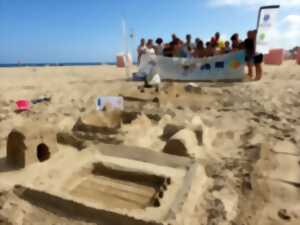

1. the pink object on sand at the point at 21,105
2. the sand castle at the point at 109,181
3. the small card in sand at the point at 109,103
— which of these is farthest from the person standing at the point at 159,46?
the sand castle at the point at 109,181

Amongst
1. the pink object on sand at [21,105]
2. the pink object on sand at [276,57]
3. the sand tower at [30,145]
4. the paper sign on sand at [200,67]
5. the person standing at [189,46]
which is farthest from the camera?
the pink object on sand at [276,57]

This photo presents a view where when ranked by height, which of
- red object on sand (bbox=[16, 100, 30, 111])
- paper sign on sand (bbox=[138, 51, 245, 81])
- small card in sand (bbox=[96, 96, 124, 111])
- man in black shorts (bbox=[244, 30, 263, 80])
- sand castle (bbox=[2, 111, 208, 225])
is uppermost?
man in black shorts (bbox=[244, 30, 263, 80])

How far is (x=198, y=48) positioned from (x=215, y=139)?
5.10m

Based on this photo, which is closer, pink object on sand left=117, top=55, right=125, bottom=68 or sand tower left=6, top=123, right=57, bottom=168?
sand tower left=6, top=123, right=57, bottom=168

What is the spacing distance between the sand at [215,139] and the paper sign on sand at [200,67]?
2.61ft

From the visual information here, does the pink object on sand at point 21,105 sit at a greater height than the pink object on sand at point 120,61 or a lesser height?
lesser

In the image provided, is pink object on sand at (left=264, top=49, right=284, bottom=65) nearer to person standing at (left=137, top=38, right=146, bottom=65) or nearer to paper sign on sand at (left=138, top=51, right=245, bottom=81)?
paper sign on sand at (left=138, top=51, right=245, bottom=81)

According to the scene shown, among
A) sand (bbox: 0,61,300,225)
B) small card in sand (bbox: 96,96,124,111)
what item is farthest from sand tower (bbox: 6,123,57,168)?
small card in sand (bbox: 96,96,124,111)

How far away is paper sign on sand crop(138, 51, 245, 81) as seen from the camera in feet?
26.1

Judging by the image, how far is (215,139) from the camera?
414 cm

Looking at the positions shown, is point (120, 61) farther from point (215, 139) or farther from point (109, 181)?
point (109, 181)

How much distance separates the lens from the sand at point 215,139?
2.61m

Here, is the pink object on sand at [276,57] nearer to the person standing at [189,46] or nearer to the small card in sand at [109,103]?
the person standing at [189,46]

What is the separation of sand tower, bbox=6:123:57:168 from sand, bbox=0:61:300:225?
0.11 meters
